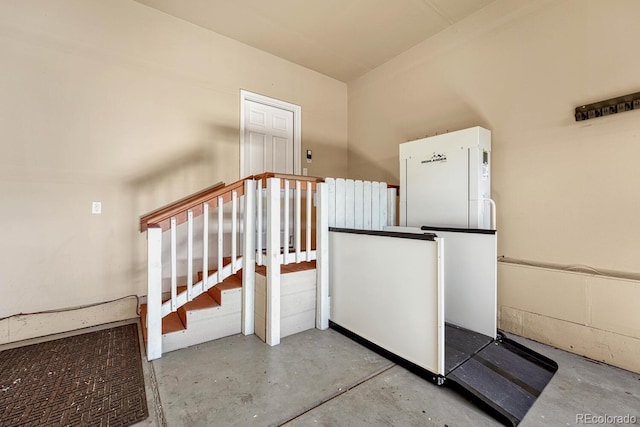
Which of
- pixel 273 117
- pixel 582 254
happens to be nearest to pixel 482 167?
pixel 582 254

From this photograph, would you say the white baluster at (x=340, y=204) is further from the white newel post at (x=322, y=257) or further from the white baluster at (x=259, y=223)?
the white baluster at (x=259, y=223)

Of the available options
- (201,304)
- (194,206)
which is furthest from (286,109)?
(201,304)

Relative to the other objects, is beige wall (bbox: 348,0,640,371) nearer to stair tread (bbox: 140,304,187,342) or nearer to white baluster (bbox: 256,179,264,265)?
white baluster (bbox: 256,179,264,265)

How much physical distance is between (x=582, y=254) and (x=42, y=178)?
15.7 ft

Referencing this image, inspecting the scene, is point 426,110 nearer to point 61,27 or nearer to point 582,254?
point 582,254

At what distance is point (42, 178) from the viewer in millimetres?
2500

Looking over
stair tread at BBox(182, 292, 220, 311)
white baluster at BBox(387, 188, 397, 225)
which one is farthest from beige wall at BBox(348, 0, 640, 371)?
stair tread at BBox(182, 292, 220, 311)

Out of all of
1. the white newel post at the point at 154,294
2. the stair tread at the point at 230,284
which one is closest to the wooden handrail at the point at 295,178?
the white newel post at the point at 154,294

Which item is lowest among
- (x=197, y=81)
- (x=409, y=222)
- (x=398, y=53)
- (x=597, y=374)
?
(x=597, y=374)

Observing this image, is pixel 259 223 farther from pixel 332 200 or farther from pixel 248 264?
pixel 332 200

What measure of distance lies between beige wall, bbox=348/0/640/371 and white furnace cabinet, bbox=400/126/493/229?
34cm

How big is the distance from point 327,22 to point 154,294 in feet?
10.8

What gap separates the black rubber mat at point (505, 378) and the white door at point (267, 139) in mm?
3140

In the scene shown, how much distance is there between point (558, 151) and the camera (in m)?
2.40
